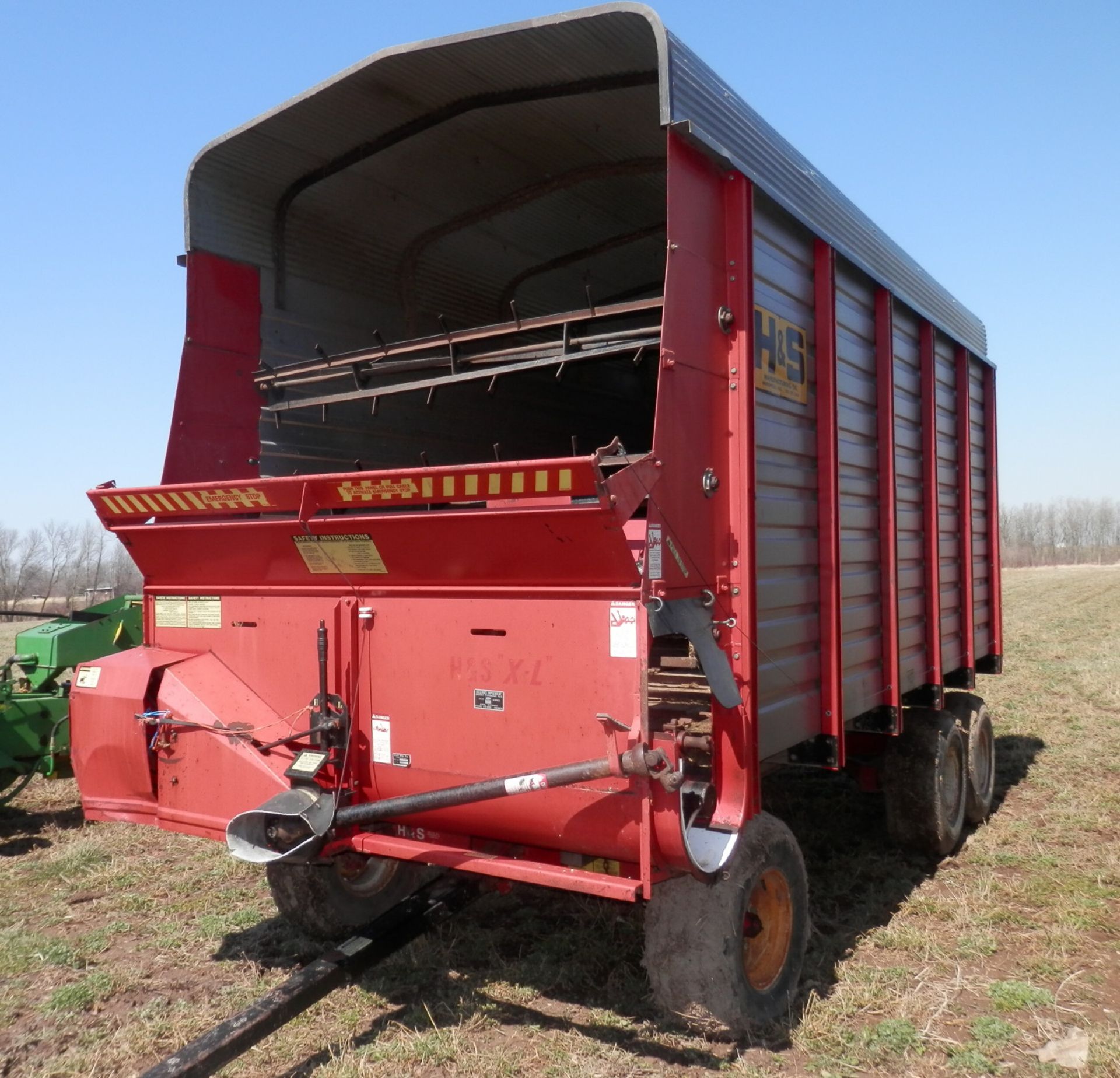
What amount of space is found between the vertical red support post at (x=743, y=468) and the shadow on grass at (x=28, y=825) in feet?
14.7

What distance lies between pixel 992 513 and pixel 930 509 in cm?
190

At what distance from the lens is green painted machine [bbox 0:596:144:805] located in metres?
5.99

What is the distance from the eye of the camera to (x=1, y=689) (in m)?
6.18

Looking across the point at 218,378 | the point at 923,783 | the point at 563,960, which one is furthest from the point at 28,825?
the point at 923,783

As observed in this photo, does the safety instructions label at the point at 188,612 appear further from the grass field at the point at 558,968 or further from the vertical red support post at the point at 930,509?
the vertical red support post at the point at 930,509

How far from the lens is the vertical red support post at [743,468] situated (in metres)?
3.29

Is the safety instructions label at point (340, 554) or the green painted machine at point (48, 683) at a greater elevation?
the safety instructions label at point (340, 554)

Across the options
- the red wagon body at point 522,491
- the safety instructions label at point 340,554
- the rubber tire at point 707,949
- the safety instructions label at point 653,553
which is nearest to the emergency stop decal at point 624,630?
the red wagon body at point 522,491

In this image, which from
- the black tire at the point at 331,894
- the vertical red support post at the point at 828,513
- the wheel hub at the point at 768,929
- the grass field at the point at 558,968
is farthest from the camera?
the black tire at the point at 331,894

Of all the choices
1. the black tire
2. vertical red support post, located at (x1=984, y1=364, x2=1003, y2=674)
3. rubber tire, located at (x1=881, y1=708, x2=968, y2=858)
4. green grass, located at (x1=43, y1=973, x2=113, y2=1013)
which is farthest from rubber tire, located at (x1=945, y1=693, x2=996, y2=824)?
green grass, located at (x1=43, y1=973, x2=113, y2=1013)

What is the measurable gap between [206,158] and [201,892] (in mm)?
3495

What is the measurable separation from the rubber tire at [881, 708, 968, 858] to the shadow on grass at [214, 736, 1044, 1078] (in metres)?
0.18

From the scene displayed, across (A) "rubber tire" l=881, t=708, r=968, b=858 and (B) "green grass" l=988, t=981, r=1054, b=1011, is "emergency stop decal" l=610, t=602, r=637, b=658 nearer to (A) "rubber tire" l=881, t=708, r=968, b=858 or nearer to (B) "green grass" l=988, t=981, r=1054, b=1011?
(B) "green grass" l=988, t=981, r=1054, b=1011

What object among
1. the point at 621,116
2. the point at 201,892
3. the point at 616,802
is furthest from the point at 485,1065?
the point at 621,116
